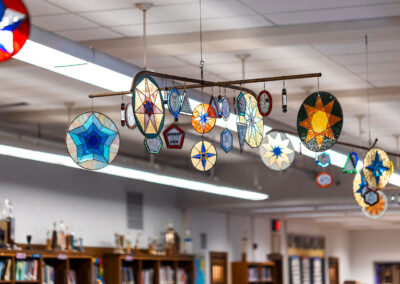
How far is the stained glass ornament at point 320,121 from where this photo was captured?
17.5 ft

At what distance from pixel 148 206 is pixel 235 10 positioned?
8.59 meters

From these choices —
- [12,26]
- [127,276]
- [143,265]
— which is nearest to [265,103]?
[12,26]

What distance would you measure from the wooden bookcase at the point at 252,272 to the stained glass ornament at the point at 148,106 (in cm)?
1217

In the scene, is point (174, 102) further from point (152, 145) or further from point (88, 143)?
point (88, 143)

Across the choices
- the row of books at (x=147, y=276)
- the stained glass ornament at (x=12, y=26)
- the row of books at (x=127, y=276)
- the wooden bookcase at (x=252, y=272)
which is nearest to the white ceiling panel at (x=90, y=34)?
the stained glass ornament at (x=12, y=26)

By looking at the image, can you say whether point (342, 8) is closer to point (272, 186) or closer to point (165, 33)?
point (165, 33)

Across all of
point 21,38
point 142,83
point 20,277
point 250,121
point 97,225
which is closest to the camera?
point 21,38

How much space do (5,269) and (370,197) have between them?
14.7 ft

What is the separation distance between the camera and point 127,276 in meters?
12.6

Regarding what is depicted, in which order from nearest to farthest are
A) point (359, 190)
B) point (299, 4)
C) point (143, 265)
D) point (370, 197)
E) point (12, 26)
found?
point (12, 26) < point (299, 4) < point (370, 197) < point (359, 190) < point (143, 265)

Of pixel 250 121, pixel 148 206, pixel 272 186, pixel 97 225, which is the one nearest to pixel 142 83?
pixel 250 121

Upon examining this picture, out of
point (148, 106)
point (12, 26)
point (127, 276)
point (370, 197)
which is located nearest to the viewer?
point (12, 26)

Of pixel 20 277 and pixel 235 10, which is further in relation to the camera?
pixel 20 277

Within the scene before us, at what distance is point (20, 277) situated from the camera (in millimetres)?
10016
